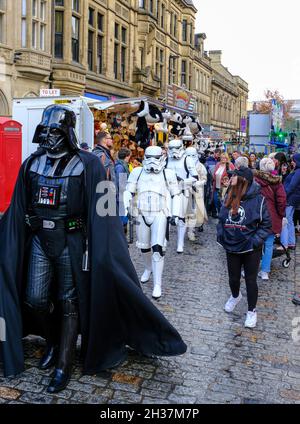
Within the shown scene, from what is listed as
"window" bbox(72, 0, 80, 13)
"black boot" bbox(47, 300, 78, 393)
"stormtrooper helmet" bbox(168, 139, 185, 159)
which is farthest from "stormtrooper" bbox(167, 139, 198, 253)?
"window" bbox(72, 0, 80, 13)

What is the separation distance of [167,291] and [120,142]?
273 inches

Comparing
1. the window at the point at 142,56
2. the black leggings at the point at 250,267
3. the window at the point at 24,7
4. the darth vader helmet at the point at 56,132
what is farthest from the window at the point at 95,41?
the darth vader helmet at the point at 56,132

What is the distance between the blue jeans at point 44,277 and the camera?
385 centimetres

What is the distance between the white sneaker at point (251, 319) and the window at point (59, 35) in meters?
17.6

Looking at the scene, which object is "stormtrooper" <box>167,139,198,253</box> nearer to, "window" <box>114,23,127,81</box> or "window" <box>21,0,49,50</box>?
"window" <box>21,0,49,50</box>

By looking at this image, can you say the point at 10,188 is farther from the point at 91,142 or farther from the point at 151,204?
the point at 151,204

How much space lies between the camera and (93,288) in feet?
12.5

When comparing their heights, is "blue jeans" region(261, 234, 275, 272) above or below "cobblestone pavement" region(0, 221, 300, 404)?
above

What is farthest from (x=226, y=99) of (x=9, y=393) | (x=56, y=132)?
(x=9, y=393)

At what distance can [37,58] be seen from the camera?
18.4m

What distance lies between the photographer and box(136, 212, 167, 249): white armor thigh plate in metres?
6.49

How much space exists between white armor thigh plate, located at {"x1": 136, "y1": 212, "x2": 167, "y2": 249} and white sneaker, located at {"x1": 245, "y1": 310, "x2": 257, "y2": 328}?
1.55 meters

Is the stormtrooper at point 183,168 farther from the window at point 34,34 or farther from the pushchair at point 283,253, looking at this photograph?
the window at point 34,34
